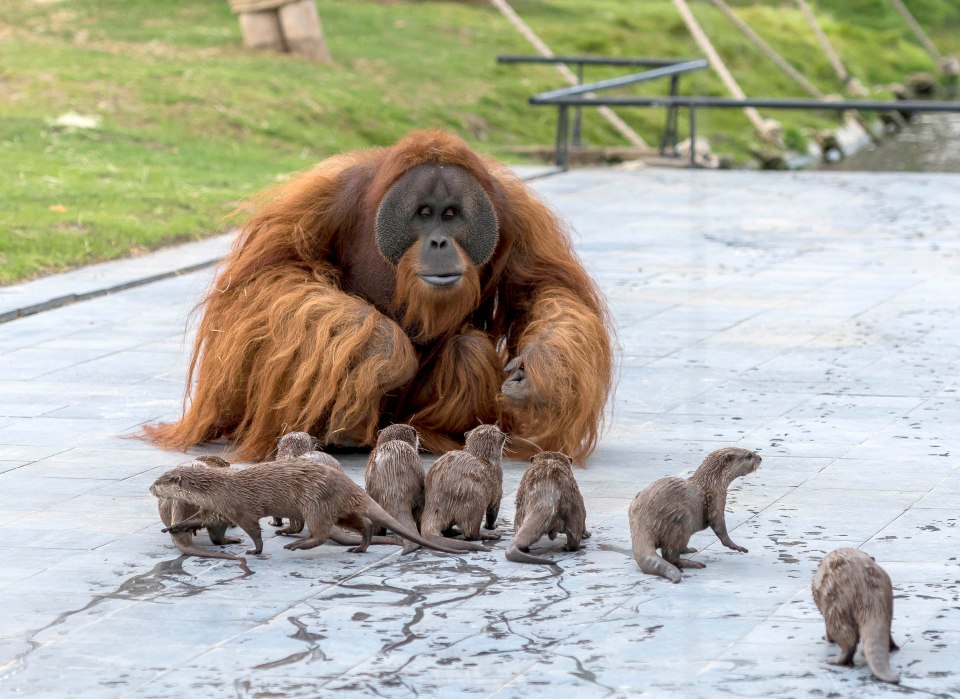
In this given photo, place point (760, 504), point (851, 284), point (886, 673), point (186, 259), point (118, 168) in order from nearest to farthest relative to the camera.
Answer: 1. point (886, 673)
2. point (760, 504)
3. point (851, 284)
4. point (186, 259)
5. point (118, 168)

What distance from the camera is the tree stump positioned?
17.0 meters

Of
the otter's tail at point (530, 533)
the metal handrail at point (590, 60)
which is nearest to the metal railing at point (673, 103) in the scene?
the metal handrail at point (590, 60)

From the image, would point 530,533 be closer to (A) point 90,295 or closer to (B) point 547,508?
(B) point 547,508

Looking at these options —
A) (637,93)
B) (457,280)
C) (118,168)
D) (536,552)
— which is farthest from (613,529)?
(637,93)

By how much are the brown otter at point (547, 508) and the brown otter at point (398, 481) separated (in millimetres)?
304

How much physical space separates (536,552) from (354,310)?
4.16 ft

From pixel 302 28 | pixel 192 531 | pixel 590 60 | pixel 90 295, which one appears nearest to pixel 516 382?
pixel 192 531

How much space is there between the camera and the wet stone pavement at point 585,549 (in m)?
3.47

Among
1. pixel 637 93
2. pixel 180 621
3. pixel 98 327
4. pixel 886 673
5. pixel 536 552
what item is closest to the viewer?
pixel 886 673

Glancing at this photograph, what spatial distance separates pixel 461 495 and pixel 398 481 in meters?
0.20

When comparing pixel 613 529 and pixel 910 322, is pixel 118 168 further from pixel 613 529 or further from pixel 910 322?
pixel 613 529

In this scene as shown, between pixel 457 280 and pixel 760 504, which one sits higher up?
pixel 457 280

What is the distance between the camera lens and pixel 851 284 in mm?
8680

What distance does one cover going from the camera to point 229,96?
1465 cm
